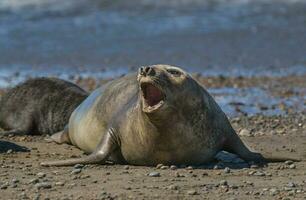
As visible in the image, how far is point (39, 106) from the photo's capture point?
1023cm

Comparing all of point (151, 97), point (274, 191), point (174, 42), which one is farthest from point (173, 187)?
point (174, 42)

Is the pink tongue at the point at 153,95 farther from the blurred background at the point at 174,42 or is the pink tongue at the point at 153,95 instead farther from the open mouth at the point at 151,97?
the blurred background at the point at 174,42

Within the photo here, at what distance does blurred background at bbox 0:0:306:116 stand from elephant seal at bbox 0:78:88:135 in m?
1.85

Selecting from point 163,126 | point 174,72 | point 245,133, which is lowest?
point 245,133

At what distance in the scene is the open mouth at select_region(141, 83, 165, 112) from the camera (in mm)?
6641

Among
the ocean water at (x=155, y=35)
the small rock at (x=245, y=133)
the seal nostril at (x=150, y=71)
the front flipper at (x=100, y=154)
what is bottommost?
the ocean water at (x=155, y=35)

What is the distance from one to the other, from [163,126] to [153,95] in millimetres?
252

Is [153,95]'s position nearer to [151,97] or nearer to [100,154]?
[151,97]

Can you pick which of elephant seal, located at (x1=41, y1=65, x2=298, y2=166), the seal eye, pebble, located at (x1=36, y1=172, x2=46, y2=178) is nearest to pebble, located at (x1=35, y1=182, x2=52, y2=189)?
pebble, located at (x1=36, y1=172, x2=46, y2=178)

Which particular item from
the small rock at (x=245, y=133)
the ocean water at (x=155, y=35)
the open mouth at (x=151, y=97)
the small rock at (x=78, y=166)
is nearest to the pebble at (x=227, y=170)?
the open mouth at (x=151, y=97)

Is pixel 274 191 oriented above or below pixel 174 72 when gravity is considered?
below

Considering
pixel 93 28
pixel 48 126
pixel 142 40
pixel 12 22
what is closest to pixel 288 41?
pixel 142 40

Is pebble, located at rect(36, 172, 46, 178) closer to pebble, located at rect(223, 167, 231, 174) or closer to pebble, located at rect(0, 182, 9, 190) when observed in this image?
pebble, located at rect(0, 182, 9, 190)

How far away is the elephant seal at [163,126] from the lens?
6723mm
